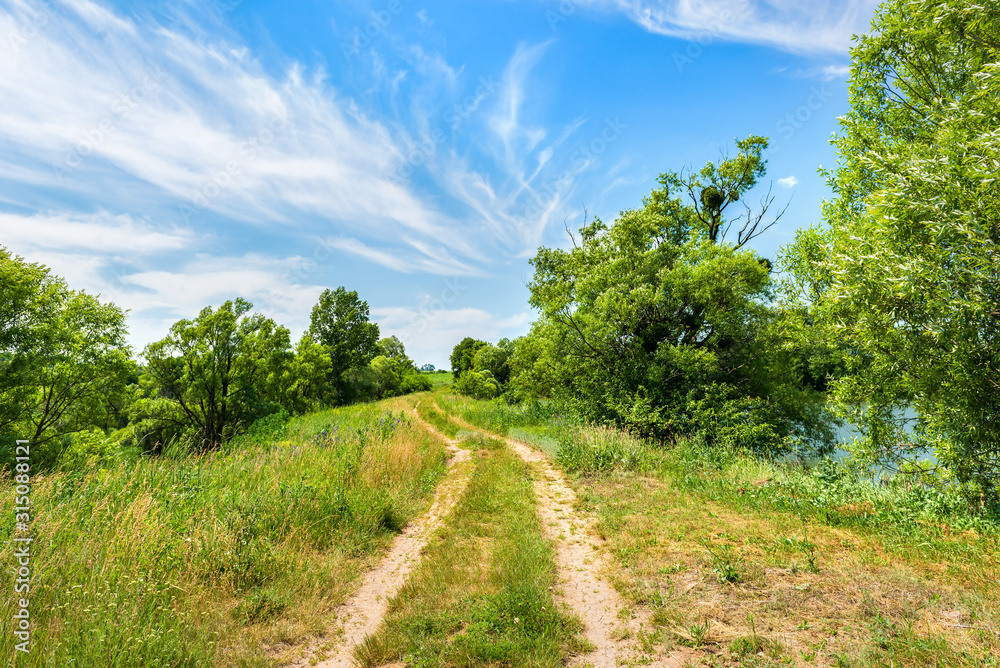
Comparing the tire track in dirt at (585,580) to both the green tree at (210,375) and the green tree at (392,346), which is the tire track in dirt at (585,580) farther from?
the green tree at (392,346)

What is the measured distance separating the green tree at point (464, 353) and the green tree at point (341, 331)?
28722mm

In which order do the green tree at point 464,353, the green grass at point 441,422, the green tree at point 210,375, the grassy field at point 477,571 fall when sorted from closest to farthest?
the grassy field at point 477,571
the green grass at point 441,422
the green tree at point 210,375
the green tree at point 464,353

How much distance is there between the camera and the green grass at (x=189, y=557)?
3344 millimetres

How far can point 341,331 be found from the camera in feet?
154

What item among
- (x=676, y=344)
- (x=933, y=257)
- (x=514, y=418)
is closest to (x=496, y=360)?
(x=514, y=418)

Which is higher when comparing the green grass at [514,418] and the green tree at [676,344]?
the green tree at [676,344]

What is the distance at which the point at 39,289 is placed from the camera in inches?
583

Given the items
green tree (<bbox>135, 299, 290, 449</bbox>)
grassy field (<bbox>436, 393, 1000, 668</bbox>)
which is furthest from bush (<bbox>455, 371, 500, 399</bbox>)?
grassy field (<bbox>436, 393, 1000, 668</bbox>)

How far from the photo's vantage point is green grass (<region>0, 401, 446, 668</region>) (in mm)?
3344

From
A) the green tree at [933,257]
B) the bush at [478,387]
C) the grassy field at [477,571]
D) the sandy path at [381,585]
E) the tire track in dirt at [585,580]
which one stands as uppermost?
the green tree at [933,257]

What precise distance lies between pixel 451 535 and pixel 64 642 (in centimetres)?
445

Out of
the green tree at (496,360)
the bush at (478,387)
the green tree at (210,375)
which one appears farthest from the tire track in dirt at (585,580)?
the green tree at (496,360)

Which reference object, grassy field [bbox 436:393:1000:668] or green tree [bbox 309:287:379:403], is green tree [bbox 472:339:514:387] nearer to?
green tree [bbox 309:287:379:403]

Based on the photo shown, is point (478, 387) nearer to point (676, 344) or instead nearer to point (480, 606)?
point (676, 344)
